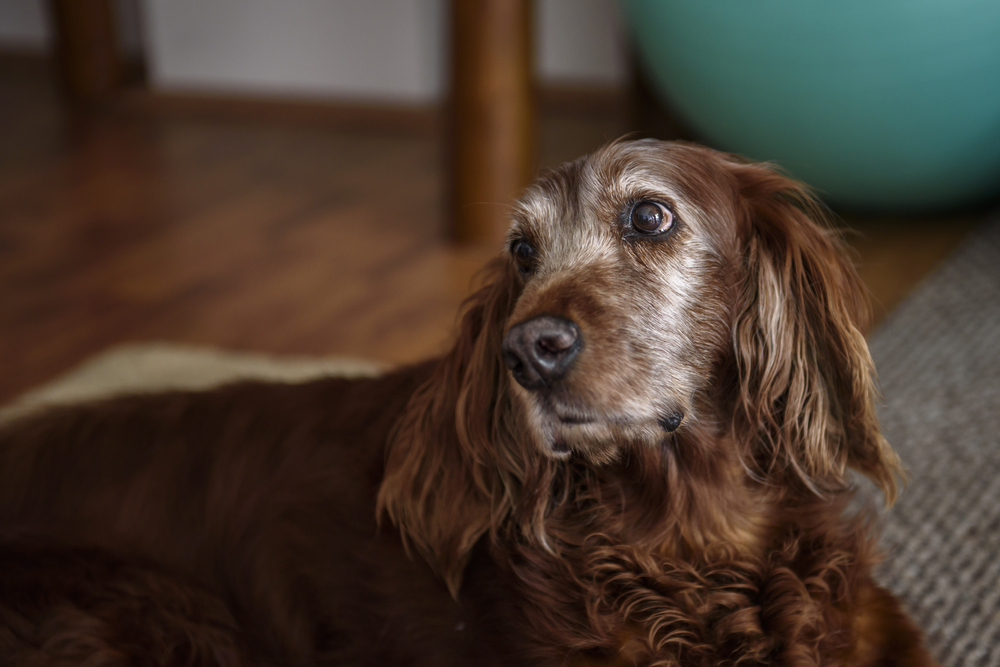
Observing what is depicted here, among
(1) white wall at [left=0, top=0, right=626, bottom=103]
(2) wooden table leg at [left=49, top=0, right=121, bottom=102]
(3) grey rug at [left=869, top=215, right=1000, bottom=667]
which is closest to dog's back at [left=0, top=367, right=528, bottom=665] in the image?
A: (3) grey rug at [left=869, top=215, right=1000, bottom=667]

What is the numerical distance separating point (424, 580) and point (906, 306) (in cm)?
184

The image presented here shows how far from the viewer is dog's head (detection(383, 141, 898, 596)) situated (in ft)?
4.23

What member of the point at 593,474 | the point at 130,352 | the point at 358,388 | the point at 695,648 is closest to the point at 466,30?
the point at 130,352

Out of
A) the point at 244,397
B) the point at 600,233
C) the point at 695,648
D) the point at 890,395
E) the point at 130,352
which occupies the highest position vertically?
the point at 600,233

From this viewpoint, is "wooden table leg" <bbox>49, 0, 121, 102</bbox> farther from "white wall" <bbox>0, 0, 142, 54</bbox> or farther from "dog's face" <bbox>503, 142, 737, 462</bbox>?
"dog's face" <bbox>503, 142, 737, 462</bbox>

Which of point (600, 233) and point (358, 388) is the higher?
point (600, 233)

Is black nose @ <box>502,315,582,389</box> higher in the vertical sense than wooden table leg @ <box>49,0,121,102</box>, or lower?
higher

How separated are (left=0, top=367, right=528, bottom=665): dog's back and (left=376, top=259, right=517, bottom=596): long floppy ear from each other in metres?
0.06

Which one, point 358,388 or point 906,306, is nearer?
point 358,388

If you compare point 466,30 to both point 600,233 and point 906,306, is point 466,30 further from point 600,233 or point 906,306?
point 600,233

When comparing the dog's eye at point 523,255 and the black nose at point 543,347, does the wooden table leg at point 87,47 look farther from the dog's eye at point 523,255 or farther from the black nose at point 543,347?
the black nose at point 543,347

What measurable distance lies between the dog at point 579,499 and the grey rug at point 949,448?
34 cm

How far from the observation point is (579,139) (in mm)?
4652

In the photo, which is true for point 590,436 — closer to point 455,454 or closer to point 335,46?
point 455,454
